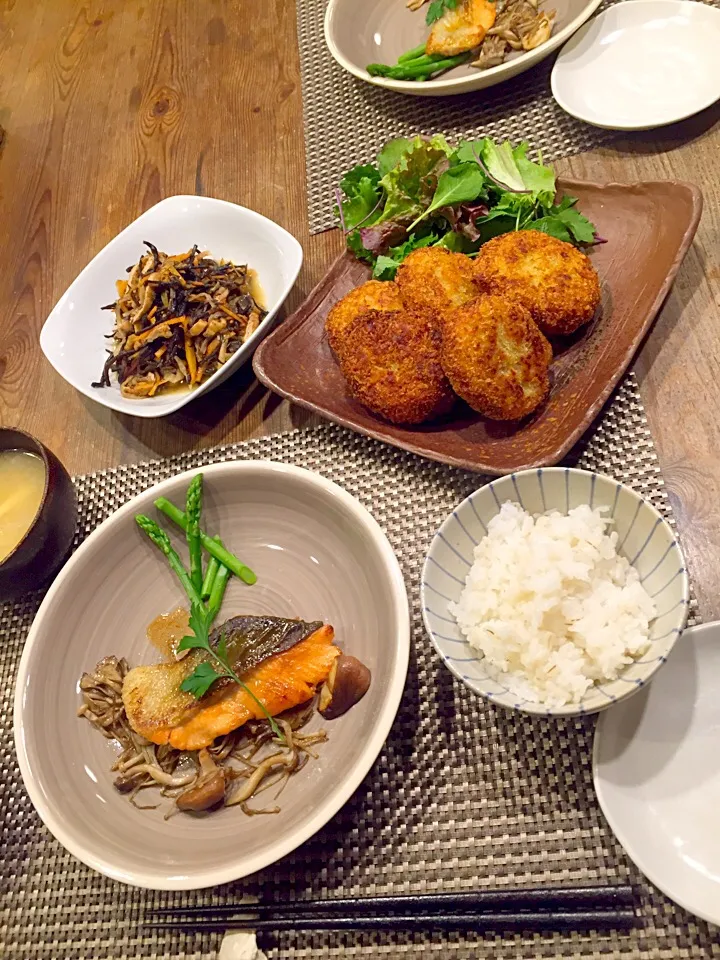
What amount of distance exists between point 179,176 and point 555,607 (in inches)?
91.3

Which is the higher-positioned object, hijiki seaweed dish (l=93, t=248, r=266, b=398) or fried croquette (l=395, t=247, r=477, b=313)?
fried croquette (l=395, t=247, r=477, b=313)

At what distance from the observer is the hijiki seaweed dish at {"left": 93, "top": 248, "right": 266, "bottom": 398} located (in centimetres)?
206

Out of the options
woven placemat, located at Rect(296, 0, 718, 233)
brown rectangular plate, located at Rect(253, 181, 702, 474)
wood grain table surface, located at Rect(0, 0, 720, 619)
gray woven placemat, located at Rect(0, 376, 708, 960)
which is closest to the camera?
gray woven placemat, located at Rect(0, 376, 708, 960)

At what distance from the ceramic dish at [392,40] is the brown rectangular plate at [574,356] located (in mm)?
621

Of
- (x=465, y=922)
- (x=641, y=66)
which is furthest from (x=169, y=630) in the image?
(x=641, y=66)

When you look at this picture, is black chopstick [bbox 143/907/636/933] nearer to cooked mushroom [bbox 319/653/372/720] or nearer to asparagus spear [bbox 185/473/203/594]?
cooked mushroom [bbox 319/653/372/720]

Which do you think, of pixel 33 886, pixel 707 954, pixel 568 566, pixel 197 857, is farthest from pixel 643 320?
pixel 33 886

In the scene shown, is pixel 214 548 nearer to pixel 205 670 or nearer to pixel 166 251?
pixel 205 670

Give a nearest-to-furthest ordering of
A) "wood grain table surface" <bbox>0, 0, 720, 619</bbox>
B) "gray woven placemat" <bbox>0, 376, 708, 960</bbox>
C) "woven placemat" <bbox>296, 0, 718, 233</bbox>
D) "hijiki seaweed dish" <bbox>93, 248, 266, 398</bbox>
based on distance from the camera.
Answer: "gray woven placemat" <bbox>0, 376, 708, 960</bbox> < "wood grain table surface" <bbox>0, 0, 720, 619</bbox> < "hijiki seaweed dish" <bbox>93, 248, 266, 398</bbox> < "woven placemat" <bbox>296, 0, 718, 233</bbox>

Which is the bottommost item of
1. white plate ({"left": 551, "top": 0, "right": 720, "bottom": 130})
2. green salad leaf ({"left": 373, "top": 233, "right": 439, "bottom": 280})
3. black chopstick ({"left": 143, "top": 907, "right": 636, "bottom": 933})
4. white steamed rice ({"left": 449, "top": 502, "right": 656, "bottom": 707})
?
black chopstick ({"left": 143, "top": 907, "right": 636, "bottom": 933})

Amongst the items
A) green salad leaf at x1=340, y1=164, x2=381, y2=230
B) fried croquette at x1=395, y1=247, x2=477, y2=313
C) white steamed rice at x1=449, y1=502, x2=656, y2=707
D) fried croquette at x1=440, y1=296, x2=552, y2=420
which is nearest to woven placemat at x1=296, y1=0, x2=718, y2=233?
green salad leaf at x1=340, y1=164, x2=381, y2=230

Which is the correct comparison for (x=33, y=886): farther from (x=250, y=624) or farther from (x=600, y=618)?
(x=600, y=618)

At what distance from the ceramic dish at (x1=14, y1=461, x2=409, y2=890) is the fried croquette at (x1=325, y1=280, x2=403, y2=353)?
1.49ft

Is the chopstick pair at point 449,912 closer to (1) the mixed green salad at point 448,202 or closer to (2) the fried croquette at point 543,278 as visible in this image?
(2) the fried croquette at point 543,278
